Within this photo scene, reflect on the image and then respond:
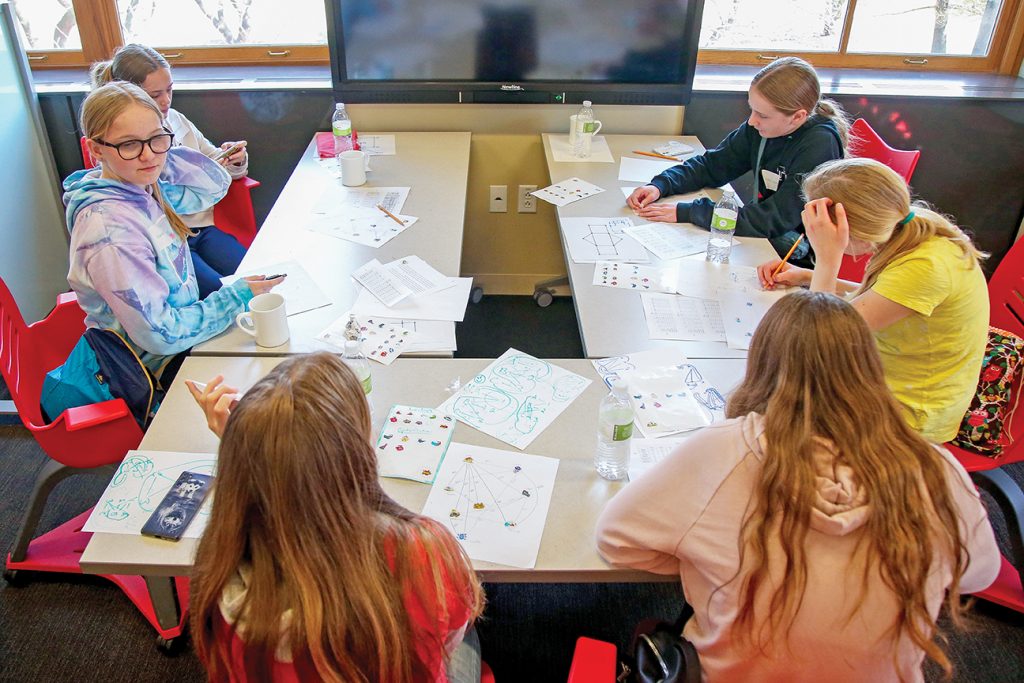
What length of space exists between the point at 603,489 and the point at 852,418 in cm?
51

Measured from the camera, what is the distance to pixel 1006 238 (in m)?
3.54

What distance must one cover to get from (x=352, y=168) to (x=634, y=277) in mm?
1118

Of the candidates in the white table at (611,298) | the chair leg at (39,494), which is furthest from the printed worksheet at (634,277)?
the chair leg at (39,494)

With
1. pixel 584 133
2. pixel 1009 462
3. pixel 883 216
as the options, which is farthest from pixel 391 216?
pixel 1009 462

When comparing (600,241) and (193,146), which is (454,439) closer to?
(600,241)

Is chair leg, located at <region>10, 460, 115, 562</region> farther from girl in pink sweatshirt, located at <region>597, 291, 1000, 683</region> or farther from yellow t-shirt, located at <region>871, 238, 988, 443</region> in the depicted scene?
yellow t-shirt, located at <region>871, 238, 988, 443</region>

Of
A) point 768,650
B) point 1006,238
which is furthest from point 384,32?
point 1006,238

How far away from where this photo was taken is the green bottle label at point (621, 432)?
4.73ft

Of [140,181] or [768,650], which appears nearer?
[768,650]

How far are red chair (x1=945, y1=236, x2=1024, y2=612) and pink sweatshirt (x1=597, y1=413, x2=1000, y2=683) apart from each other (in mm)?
828

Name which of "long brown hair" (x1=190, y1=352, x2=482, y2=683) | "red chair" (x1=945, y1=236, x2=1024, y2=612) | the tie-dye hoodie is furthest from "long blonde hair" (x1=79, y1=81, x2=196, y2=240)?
"red chair" (x1=945, y1=236, x2=1024, y2=612)

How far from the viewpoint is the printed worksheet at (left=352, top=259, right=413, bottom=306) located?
6.84 feet

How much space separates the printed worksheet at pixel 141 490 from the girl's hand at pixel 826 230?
1431mm

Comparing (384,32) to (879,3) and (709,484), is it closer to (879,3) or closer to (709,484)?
(879,3)
